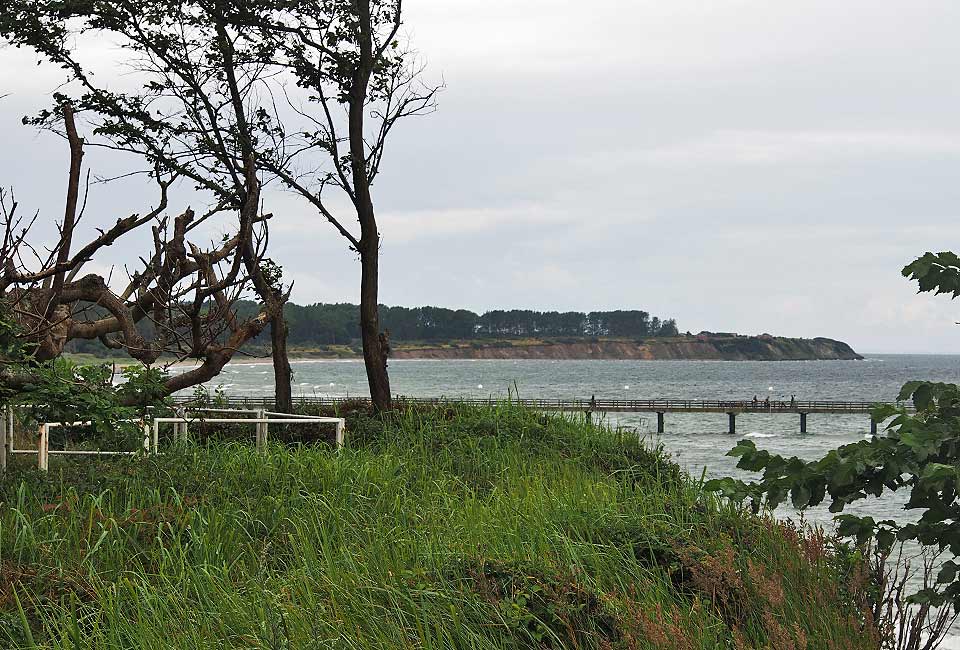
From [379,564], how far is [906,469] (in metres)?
3.43

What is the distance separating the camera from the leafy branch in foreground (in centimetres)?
488

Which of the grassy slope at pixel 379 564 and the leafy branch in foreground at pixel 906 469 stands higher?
the leafy branch in foreground at pixel 906 469

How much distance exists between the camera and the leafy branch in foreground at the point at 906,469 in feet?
16.0

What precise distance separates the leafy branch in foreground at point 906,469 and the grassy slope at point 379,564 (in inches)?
19.9

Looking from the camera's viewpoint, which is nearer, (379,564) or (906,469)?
(906,469)

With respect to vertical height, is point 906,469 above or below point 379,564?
above

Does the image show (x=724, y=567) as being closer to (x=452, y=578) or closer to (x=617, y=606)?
(x=617, y=606)

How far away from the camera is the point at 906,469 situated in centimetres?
495

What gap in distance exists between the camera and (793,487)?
5082 mm

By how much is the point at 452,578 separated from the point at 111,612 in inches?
79.5

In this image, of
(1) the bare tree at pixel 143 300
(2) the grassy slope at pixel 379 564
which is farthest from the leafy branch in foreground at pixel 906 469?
(1) the bare tree at pixel 143 300

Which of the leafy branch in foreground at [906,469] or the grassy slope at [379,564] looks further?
the grassy slope at [379,564]

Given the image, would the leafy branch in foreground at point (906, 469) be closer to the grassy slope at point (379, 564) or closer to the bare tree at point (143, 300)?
the grassy slope at point (379, 564)

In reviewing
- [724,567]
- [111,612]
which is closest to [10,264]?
[111,612]
